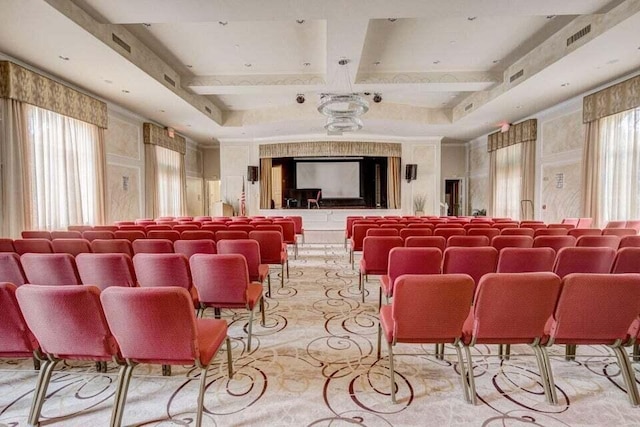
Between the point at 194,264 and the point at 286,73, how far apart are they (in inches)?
238

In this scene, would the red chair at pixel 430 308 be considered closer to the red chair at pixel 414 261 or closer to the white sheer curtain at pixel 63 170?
the red chair at pixel 414 261

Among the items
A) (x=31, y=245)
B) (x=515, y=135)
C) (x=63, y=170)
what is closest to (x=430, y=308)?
(x=31, y=245)

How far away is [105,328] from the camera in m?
1.72

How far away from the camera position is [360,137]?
11.7m

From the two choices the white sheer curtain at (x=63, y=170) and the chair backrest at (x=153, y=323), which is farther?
the white sheer curtain at (x=63, y=170)

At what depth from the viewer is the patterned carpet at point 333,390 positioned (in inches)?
70.2

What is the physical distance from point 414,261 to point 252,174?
9.94 meters

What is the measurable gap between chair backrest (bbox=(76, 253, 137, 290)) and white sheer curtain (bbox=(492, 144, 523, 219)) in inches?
411

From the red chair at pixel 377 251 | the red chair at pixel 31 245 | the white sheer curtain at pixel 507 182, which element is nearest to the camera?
the red chair at pixel 31 245

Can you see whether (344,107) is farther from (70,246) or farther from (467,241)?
(70,246)

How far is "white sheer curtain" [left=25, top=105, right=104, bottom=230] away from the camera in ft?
17.8

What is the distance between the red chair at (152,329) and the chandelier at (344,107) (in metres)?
5.81

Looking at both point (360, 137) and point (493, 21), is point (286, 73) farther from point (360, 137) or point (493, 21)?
point (360, 137)

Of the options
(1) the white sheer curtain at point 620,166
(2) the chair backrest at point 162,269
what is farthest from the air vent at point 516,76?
(2) the chair backrest at point 162,269
